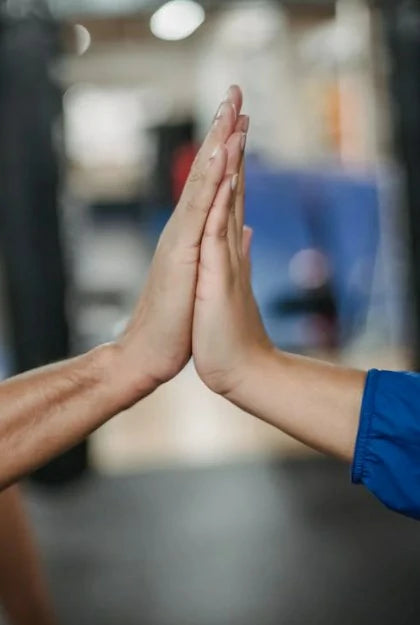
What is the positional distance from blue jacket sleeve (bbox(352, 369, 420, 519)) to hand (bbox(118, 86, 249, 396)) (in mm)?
239

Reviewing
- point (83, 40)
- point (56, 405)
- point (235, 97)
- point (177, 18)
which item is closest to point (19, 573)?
point (56, 405)

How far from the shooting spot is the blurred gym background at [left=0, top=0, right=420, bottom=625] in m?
1.92

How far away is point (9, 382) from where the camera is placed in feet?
3.42

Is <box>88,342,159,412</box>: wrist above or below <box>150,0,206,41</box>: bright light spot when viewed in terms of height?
below

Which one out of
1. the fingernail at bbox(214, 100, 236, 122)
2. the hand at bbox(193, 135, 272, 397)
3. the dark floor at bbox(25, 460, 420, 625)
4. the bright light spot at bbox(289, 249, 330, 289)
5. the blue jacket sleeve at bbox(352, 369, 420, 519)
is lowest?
the dark floor at bbox(25, 460, 420, 625)

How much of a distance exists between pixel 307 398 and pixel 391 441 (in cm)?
11

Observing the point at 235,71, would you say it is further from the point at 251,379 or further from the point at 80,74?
the point at 251,379

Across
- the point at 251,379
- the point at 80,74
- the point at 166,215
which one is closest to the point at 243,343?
the point at 251,379

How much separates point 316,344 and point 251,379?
9.77 ft

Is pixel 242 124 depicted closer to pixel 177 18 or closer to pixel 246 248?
pixel 246 248

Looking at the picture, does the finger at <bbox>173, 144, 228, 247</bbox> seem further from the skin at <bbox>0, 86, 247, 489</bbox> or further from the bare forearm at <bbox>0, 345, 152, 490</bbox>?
the bare forearm at <bbox>0, 345, 152, 490</bbox>

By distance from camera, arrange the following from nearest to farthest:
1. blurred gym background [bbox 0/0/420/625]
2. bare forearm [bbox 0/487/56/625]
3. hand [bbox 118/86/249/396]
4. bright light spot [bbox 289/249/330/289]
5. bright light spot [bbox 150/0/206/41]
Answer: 1. hand [bbox 118/86/249/396]
2. bare forearm [bbox 0/487/56/625]
3. blurred gym background [bbox 0/0/420/625]
4. bright light spot [bbox 150/0/206/41]
5. bright light spot [bbox 289/249/330/289]

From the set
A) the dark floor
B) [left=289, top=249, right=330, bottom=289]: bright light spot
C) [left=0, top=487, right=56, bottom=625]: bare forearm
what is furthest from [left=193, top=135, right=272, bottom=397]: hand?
[left=289, top=249, right=330, bottom=289]: bright light spot

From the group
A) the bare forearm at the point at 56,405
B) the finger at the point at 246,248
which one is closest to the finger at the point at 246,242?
the finger at the point at 246,248
